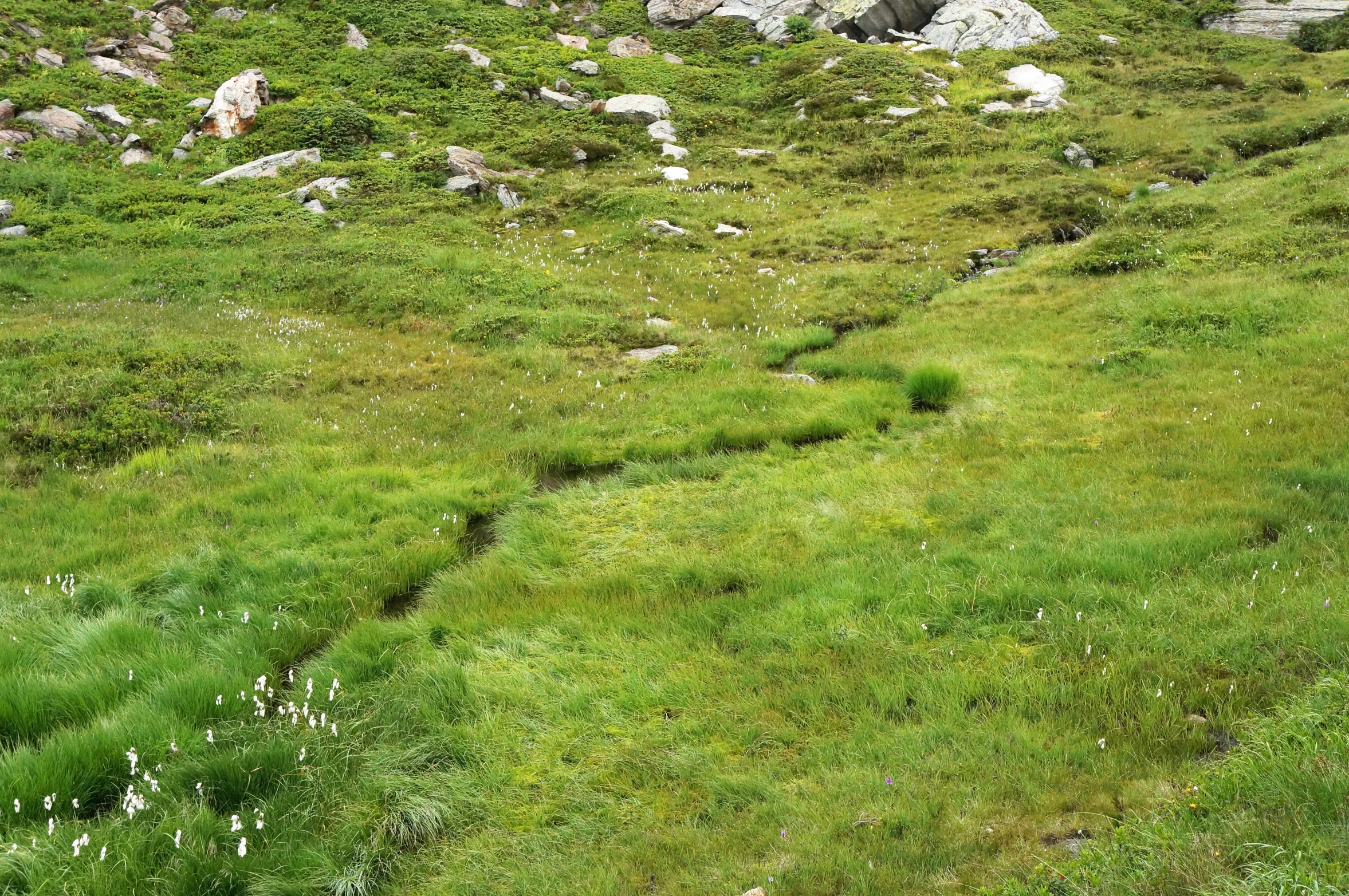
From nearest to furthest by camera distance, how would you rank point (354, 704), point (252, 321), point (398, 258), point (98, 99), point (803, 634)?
1. point (354, 704)
2. point (803, 634)
3. point (252, 321)
4. point (398, 258)
5. point (98, 99)

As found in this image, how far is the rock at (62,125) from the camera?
2739cm

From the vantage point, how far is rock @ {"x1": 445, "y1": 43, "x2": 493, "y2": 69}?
37.3 metres

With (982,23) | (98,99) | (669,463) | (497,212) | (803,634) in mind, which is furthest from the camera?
(982,23)

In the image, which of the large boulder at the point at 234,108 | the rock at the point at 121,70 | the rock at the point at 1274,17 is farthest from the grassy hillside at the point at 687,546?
the rock at the point at 1274,17

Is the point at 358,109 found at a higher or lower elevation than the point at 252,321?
higher

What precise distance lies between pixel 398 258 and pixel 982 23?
36.8 m

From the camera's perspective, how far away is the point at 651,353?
50.8 ft

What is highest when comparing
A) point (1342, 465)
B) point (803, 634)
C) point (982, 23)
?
point (982, 23)

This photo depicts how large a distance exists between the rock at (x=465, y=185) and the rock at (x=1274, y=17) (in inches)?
1638

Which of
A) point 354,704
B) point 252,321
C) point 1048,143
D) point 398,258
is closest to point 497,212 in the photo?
point 398,258

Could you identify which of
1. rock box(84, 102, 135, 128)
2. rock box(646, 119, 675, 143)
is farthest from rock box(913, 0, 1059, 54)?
rock box(84, 102, 135, 128)

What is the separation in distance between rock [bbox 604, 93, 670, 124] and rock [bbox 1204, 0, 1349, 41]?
32404 mm

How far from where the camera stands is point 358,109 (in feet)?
101

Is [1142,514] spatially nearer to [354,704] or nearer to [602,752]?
[602,752]
